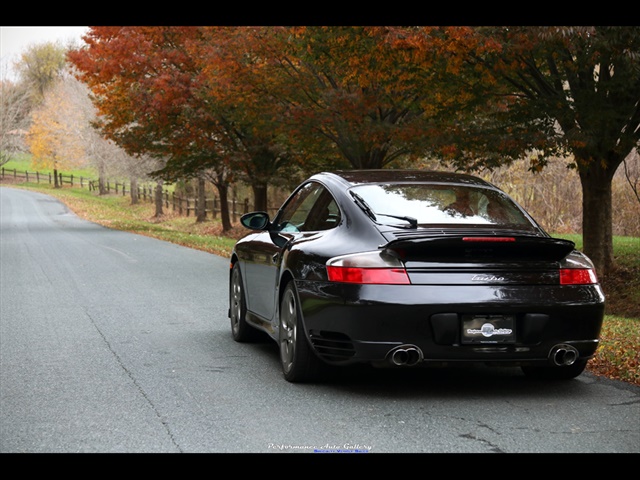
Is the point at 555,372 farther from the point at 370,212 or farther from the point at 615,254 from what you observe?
the point at 615,254

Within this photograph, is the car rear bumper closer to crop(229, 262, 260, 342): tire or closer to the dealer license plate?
the dealer license plate

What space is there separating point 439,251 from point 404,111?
1648cm

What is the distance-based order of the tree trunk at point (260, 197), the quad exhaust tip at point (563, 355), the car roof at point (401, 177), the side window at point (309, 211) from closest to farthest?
the quad exhaust tip at point (563, 355)
the side window at point (309, 211)
the car roof at point (401, 177)
the tree trunk at point (260, 197)

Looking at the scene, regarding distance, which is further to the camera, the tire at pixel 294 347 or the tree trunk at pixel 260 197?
the tree trunk at pixel 260 197

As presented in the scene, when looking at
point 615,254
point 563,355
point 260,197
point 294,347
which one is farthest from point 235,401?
point 260,197

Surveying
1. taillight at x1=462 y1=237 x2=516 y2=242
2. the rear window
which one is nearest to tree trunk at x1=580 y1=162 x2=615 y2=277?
the rear window

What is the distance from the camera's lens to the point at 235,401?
22.1 ft

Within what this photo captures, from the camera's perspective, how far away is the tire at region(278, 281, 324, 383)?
7.16 m

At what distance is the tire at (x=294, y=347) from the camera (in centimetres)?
716

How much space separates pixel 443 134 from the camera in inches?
693

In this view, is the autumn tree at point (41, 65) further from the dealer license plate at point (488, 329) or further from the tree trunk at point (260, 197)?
the dealer license plate at point (488, 329)

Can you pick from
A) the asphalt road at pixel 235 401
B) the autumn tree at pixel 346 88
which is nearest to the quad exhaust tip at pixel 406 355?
the asphalt road at pixel 235 401

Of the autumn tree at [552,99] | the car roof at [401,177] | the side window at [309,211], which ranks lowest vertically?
the side window at [309,211]
